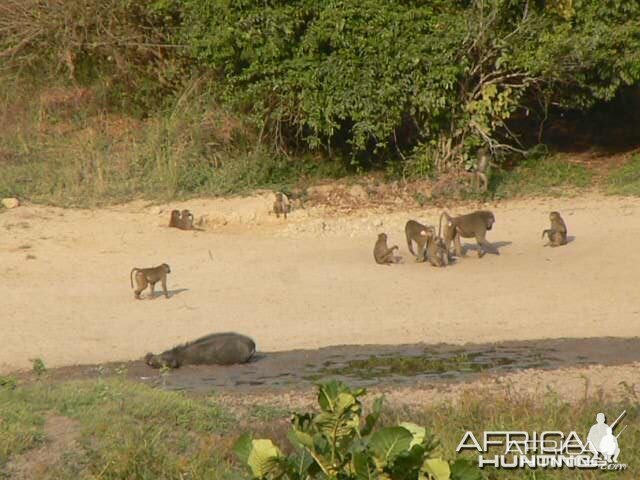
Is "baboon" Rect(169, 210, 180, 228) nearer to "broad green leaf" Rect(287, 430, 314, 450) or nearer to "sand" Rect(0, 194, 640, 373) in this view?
"sand" Rect(0, 194, 640, 373)

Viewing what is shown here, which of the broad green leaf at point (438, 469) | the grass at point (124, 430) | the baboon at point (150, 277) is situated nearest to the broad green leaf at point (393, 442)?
the broad green leaf at point (438, 469)

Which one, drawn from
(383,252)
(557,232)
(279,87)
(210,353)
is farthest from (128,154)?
(210,353)

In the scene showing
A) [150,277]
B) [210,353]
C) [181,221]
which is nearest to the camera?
[210,353]

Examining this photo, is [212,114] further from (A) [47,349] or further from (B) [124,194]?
(A) [47,349]

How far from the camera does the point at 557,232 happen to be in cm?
1603

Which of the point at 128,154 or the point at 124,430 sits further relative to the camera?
the point at 128,154

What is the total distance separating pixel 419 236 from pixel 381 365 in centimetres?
402

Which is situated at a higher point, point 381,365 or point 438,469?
point 438,469

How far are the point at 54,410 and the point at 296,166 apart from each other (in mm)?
11867

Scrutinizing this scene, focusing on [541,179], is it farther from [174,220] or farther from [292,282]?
[292,282]

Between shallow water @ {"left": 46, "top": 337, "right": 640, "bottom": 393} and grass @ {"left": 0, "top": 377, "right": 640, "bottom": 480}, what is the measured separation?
1404mm

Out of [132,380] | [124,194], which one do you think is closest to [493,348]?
[132,380]

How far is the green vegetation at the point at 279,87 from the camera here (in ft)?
62.1

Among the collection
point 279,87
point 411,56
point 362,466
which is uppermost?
point 411,56
